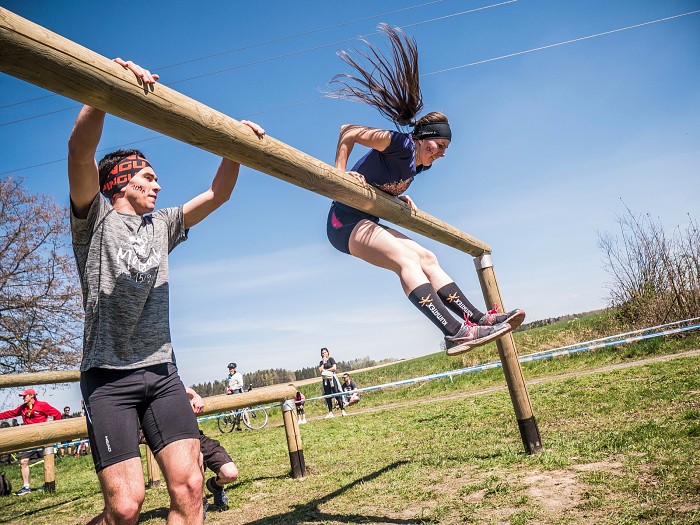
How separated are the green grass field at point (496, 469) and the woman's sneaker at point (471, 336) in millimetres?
1042

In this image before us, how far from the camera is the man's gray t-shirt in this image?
2.30 metres

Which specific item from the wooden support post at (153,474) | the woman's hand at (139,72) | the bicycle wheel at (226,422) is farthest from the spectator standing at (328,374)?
the woman's hand at (139,72)

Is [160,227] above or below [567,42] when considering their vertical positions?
below

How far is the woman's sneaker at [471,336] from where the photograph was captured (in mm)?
3467

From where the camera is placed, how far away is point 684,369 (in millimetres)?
8469

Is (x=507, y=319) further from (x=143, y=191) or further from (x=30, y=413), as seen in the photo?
(x=30, y=413)

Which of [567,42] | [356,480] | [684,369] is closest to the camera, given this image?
[356,480]

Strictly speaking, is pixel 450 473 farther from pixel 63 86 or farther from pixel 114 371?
pixel 63 86

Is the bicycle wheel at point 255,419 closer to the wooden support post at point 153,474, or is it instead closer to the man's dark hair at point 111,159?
the wooden support post at point 153,474

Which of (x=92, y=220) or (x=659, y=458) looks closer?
(x=92, y=220)

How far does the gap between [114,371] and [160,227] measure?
0.78m

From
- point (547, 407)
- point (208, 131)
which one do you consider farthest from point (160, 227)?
point (547, 407)

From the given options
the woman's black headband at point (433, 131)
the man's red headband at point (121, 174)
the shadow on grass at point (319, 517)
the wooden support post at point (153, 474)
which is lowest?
the shadow on grass at point (319, 517)

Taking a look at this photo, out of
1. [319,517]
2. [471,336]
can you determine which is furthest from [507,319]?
[319,517]
